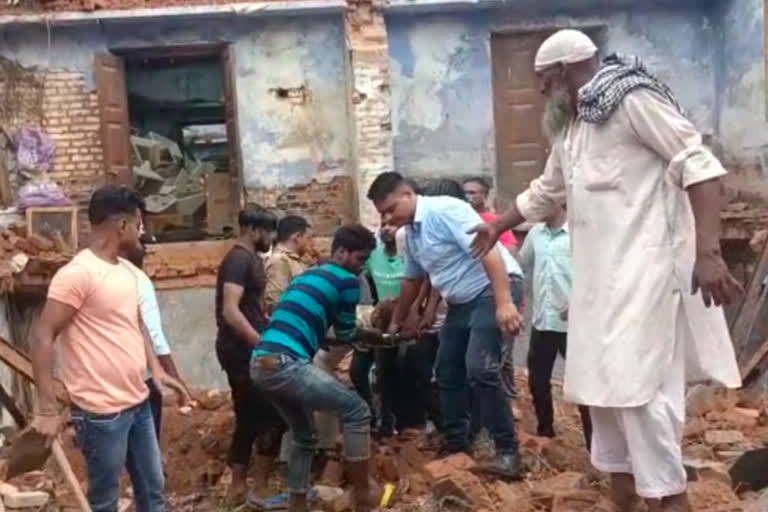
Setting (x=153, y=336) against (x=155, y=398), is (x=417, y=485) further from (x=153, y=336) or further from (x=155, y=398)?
(x=153, y=336)

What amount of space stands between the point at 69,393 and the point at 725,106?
388 inches

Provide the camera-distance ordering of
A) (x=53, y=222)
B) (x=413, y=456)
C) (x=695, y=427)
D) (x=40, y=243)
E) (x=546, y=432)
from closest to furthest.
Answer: (x=413, y=456) < (x=695, y=427) < (x=546, y=432) < (x=40, y=243) < (x=53, y=222)

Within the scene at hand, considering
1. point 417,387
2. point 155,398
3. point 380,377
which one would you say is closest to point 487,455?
point 417,387

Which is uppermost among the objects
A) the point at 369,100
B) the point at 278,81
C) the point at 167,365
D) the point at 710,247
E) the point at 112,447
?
the point at 278,81

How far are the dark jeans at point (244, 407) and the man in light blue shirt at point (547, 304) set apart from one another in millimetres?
1800

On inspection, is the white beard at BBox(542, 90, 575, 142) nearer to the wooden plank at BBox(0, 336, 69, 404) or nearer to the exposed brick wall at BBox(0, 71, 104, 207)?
the wooden plank at BBox(0, 336, 69, 404)

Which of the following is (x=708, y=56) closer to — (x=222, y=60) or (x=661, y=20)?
(x=661, y=20)

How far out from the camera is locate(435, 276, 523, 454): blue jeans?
20.7 feet

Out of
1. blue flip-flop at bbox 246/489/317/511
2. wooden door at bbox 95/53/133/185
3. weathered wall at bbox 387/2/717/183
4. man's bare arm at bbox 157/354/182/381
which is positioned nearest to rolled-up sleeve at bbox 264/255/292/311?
blue flip-flop at bbox 246/489/317/511

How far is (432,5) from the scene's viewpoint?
12.6m

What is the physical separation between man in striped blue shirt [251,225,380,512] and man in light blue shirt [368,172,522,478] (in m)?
0.47

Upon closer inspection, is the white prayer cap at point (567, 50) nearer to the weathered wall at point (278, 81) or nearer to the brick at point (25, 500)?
the brick at point (25, 500)

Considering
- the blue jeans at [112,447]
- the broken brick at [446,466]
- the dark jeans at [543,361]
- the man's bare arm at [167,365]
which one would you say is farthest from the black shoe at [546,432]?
the blue jeans at [112,447]

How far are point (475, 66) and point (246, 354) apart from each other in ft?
23.0
